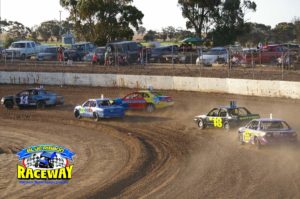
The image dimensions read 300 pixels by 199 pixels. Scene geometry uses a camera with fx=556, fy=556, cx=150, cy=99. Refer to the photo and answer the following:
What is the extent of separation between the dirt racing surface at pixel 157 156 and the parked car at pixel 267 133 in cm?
31

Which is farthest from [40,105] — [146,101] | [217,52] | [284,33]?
[284,33]

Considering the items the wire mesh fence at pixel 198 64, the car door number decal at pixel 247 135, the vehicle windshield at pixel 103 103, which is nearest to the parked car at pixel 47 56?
the wire mesh fence at pixel 198 64

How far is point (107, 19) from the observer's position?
215 feet

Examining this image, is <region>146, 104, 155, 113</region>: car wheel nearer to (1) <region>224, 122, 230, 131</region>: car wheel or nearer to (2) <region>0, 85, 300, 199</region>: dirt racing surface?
(2) <region>0, 85, 300, 199</region>: dirt racing surface

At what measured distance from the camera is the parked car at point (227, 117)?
21.8 meters

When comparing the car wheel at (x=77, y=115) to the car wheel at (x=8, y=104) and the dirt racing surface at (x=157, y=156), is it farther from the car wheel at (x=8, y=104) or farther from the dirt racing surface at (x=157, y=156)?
the car wheel at (x=8, y=104)

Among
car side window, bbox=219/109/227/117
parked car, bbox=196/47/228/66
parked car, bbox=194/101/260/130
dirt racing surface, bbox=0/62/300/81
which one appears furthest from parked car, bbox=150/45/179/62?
car side window, bbox=219/109/227/117

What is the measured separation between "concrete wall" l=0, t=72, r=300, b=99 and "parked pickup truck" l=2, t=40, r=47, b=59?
40.1ft

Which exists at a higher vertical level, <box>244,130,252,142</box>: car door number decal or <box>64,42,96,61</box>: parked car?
<box>64,42,96,61</box>: parked car

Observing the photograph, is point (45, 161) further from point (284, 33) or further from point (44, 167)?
point (284, 33)

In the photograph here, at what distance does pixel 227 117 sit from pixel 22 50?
39577 millimetres

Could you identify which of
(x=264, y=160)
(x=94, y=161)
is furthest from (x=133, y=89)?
(x=264, y=160)

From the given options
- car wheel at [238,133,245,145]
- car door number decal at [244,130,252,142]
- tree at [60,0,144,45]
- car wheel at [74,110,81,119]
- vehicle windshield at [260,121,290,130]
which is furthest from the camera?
tree at [60,0,144,45]

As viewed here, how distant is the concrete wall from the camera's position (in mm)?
30547
